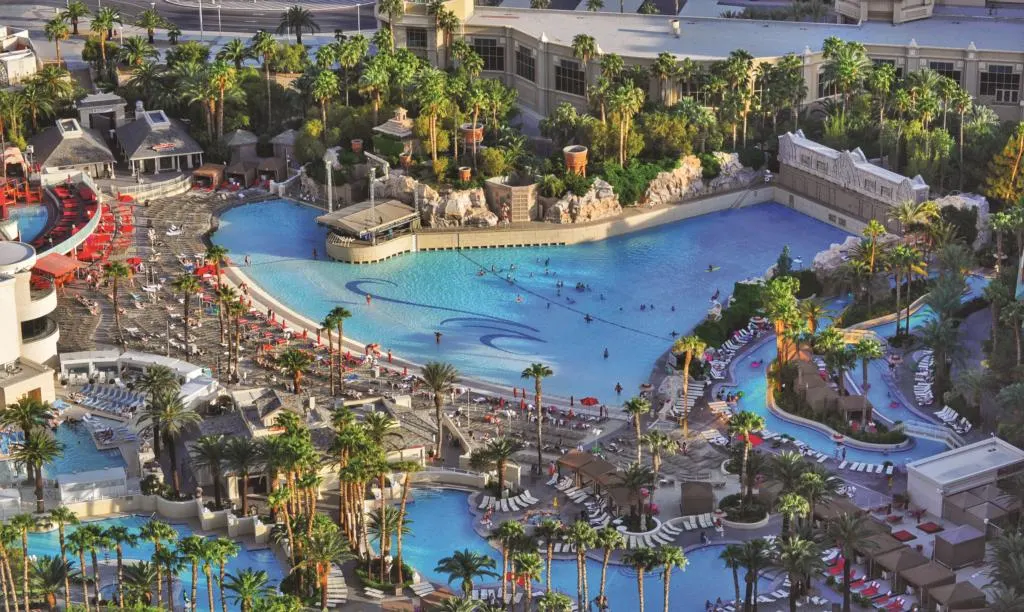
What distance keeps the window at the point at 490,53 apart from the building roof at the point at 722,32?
1.34 m

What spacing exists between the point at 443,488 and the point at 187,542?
1929 centimetres

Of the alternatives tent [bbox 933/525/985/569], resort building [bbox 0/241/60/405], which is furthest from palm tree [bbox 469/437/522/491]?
resort building [bbox 0/241/60/405]

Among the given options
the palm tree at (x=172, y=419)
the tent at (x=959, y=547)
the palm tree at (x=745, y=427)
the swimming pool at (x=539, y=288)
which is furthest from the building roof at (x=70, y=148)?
the tent at (x=959, y=547)

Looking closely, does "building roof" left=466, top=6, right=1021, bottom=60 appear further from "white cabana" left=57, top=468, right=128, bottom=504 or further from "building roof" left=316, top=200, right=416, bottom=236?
"white cabana" left=57, top=468, right=128, bottom=504

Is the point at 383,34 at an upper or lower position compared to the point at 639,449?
upper

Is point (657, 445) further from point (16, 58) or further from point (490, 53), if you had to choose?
point (16, 58)

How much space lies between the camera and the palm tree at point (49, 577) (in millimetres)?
83562

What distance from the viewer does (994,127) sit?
137 m

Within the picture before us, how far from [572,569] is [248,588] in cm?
1636

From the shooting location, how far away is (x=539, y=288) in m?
127

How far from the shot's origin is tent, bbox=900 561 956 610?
86.4 metres

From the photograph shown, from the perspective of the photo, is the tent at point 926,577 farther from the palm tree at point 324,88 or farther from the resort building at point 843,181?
the palm tree at point 324,88

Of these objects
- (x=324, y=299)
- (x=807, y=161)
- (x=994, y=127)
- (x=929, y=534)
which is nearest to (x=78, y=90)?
(x=324, y=299)

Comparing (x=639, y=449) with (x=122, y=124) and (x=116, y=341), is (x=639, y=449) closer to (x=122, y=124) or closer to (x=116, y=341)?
(x=116, y=341)
